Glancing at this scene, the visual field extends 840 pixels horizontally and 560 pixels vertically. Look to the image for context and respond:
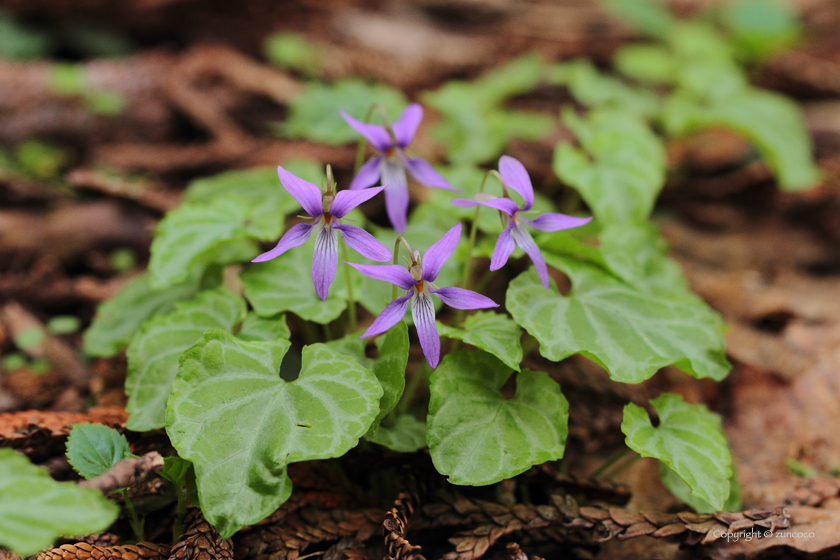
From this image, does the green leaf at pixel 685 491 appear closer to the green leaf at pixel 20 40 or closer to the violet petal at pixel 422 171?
the violet petal at pixel 422 171

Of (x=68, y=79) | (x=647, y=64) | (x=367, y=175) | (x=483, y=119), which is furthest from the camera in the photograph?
(x=647, y=64)

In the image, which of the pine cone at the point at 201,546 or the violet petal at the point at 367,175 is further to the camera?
the violet petal at the point at 367,175

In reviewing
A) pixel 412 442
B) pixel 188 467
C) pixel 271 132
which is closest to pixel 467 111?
pixel 271 132

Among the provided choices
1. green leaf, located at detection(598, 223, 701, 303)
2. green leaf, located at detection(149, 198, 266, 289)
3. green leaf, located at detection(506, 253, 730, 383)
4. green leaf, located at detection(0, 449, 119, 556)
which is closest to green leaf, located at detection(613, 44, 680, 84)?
green leaf, located at detection(598, 223, 701, 303)

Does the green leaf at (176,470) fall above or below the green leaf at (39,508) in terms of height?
below

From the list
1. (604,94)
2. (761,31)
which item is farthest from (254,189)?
(761,31)

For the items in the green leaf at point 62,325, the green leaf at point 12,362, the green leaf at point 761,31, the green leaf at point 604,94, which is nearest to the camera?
the green leaf at point 12,362

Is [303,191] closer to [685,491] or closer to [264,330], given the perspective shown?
[264,330]

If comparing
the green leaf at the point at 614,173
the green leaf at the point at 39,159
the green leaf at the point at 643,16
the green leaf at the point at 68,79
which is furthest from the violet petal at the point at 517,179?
the green leaf at the point at 643,16
